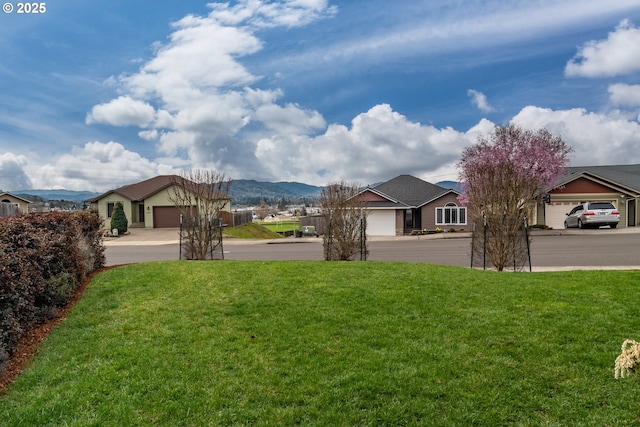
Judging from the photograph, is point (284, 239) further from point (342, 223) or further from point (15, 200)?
point (15, 200)

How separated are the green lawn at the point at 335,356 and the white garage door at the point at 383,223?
24353 millimetres

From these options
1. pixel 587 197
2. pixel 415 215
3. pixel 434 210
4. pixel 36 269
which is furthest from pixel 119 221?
pixel 587 197

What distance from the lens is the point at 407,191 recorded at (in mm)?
34781

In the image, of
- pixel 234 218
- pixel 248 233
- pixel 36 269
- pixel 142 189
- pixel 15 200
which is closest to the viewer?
pixel 36 269

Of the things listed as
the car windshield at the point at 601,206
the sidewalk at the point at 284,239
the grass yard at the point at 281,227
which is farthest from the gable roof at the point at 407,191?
the grass yard at the point at 281,227

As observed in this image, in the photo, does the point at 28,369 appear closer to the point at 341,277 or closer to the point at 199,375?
the point at 199,375

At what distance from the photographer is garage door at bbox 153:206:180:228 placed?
37.2m

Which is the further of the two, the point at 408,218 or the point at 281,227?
the point at 281,227

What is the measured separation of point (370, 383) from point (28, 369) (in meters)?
3.72

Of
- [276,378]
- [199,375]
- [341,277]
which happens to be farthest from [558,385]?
[341,277]

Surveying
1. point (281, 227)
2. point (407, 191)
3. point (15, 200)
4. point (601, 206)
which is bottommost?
point (281, 227)

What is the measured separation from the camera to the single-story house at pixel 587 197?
3009cm

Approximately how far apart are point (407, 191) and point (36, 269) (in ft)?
103

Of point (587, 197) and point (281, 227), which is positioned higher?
point (587, 197)
